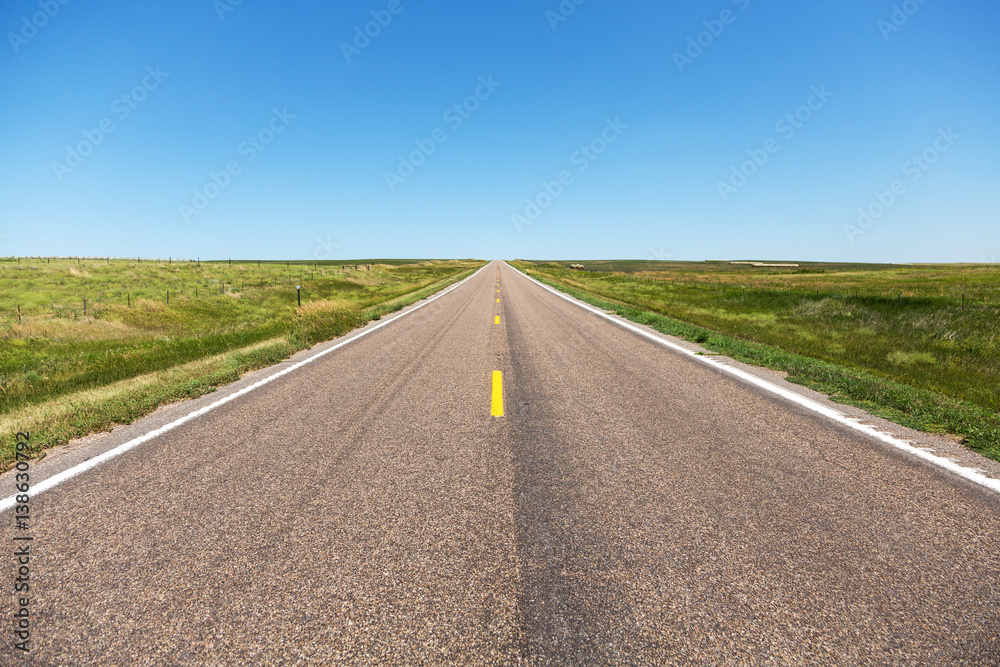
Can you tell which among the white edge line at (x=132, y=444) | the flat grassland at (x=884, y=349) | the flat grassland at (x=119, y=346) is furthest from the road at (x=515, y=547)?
the flat grassland at (x=119, y=346)

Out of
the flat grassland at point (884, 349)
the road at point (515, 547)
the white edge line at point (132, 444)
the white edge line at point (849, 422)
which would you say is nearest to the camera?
the road at point (515, 547)

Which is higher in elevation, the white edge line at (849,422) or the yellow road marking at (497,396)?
the white edge line at (849,422)

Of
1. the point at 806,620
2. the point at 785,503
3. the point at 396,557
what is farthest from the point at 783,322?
A: the point at 396,557

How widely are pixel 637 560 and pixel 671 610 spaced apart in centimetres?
37

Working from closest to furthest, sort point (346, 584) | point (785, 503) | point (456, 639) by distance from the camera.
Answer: point (456, 639)
point (346, 584)
point (785, 503)

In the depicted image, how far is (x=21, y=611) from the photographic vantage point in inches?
79.0

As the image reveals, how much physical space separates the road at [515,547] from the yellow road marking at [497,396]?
0.71 feet

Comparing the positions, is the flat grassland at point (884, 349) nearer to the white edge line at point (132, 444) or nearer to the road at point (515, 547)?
the road at point (515, 547)

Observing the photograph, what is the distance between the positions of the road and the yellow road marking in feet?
0.71

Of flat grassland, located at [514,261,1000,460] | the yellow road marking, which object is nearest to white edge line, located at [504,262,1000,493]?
flat grassland, located at [514,261,1000,460]

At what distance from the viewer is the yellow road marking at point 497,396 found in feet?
16.1

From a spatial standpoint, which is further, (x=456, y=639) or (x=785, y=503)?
(x=785, y=503)

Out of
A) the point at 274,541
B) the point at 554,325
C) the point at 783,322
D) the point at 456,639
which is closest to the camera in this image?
the point at 456,639

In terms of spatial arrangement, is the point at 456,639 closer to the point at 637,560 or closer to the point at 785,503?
the point at 637,560
